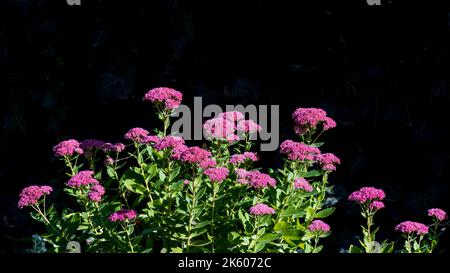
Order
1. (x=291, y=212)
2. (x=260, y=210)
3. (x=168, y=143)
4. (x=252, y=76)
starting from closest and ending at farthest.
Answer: (x=260, y=210), (x=168, y=143), (x=291, y=212), (x=252, y=76)

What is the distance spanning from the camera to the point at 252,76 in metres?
3.97

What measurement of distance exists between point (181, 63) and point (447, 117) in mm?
1440

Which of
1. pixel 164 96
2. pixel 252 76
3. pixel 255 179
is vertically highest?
pixel 252 76

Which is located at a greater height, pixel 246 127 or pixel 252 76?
pixel 252 76

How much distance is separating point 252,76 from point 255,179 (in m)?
1.35

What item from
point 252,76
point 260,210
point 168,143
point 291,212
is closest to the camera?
point 260,210

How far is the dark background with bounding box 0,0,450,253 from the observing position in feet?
12.1

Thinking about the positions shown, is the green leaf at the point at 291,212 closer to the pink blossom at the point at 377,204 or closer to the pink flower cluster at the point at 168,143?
the pink blossom at the point at 377,204

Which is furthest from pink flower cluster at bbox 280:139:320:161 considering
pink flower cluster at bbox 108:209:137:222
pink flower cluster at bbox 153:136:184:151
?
pink flower cluster at bbox 108:209:137:222

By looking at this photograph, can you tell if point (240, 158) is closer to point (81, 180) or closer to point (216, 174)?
point (216, 174)

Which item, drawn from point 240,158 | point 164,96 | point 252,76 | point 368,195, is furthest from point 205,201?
point 252,76

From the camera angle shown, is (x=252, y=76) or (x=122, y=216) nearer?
(x=122, y=216)

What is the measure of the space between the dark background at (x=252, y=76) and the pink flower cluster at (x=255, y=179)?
3.64ft

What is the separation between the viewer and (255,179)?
2711 millimetres
